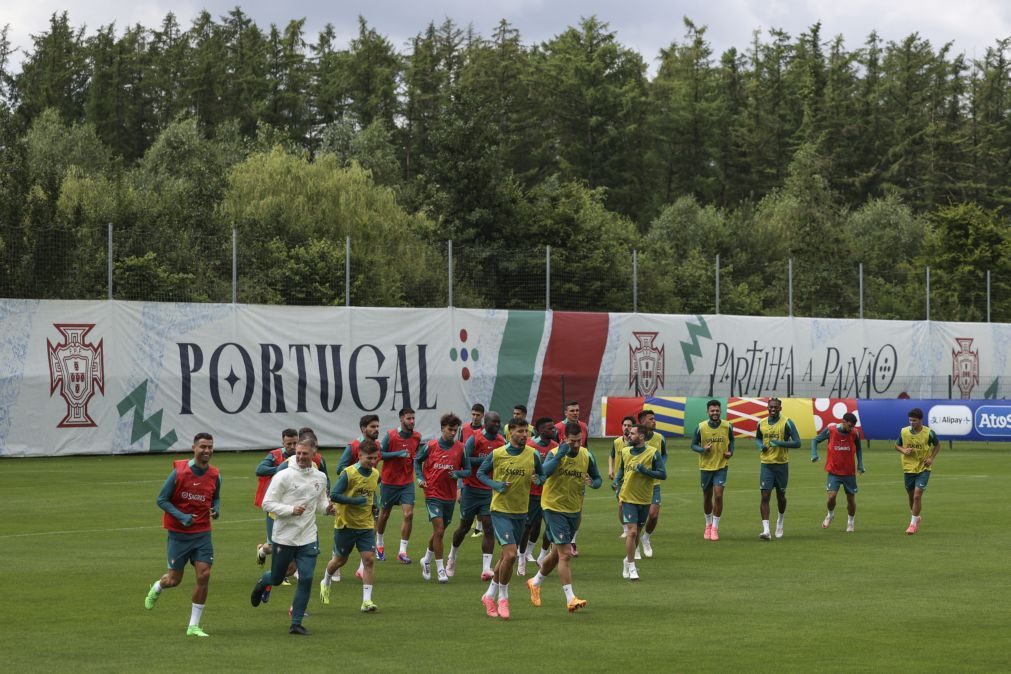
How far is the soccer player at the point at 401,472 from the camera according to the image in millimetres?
21203

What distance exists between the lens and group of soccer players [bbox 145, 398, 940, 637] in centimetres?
1573

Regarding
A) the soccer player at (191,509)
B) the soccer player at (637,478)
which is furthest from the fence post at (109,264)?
the soccer player at (191,509)

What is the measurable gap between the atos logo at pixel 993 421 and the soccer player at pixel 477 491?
102ft

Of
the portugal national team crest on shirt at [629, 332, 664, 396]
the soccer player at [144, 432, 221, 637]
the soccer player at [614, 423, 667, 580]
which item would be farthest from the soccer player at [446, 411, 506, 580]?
the portugal national team crest on shirt at [629, 332, 664, 396]

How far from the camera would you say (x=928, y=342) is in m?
60.4

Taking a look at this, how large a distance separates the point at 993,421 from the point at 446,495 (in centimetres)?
3138

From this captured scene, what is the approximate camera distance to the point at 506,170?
259ft

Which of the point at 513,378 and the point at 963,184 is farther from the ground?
the point at 963,184

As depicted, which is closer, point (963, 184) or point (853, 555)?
point (853, 555)

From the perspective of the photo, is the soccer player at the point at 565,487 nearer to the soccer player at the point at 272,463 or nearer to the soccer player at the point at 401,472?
the soccer player at the point at 272,463

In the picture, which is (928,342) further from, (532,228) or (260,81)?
(260,81)

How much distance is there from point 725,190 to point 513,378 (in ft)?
244

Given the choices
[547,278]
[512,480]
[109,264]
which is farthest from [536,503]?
[547,278]

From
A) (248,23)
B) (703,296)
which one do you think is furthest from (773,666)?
(248,23)
